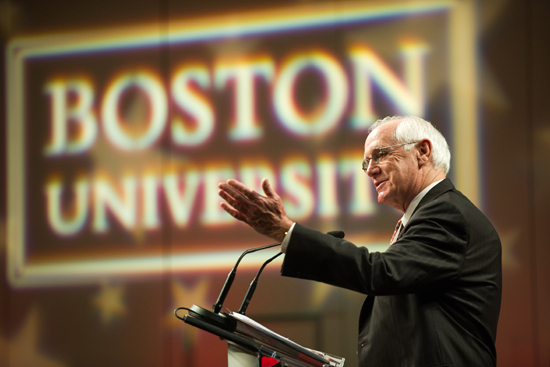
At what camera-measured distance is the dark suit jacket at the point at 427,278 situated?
3.93 ft

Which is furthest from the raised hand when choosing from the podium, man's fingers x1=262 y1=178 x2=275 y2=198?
the podium

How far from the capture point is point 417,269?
4.03 ft

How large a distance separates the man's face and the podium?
0.58 m

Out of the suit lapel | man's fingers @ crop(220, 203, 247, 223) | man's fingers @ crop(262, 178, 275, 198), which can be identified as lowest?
man's fingers @ crop(220, 203, 247, 223)

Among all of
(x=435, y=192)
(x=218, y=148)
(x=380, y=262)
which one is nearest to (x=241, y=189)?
(x=380, y=262)

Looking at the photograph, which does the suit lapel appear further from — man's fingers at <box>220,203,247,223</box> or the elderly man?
man's fingers at <box>220,203,247,223</box>

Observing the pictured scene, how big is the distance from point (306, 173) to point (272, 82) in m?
0.64

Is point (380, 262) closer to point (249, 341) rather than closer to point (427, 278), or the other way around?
point (427, 278)

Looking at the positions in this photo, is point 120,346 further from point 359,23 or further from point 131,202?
point 359,23

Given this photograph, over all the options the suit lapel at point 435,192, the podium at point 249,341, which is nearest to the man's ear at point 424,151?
the suit lapel at point 435,192

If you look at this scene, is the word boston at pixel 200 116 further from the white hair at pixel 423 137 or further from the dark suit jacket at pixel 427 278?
the dark suit jacket at pixel 427 278

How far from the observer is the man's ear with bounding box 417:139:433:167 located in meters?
1.58

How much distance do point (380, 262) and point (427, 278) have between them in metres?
0.14

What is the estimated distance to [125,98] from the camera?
338cm
